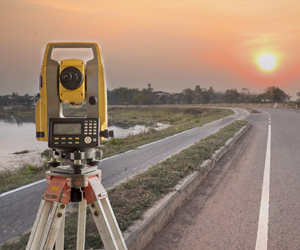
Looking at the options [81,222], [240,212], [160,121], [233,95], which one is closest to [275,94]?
[233,95]

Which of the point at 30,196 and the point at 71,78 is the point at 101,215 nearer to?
the point at 71,78

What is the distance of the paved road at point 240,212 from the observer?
3.40 m

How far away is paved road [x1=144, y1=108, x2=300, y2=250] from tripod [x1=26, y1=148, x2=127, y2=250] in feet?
4.97

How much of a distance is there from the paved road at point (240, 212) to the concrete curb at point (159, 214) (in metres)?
0.09

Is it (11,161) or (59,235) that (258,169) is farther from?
(11,161)

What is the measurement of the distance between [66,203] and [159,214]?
2120 millimetres

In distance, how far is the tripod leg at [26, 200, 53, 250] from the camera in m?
1.92

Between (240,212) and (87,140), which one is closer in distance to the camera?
(87,140)

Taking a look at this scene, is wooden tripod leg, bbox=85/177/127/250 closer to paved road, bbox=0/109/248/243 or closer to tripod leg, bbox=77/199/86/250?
tripod leg, bbox=77/199/86/250

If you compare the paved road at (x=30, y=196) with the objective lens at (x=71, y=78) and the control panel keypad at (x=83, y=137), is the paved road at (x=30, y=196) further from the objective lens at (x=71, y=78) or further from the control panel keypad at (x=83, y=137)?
the objective lens at (x=71, y=78)

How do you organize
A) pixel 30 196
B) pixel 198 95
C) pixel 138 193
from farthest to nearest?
pixel 198 95
pixel 30 196
pixel 138 193

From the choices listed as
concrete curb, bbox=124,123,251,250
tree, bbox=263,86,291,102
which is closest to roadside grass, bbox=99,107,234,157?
concrete curb, bbox=124,123,251,250

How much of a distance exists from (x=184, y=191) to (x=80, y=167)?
128 inches

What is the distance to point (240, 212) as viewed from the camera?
4.29 metres
